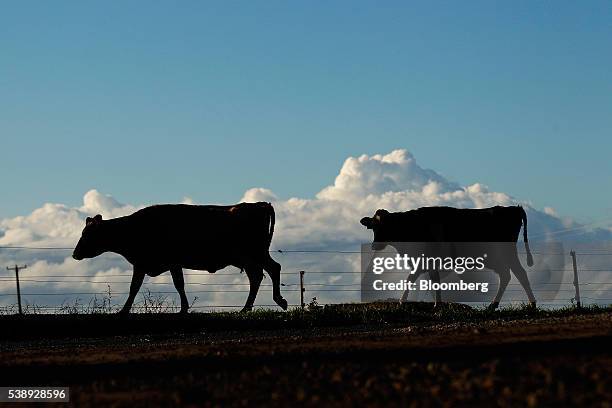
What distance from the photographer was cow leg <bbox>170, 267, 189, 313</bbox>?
27.1m

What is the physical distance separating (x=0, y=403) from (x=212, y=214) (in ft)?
60.7

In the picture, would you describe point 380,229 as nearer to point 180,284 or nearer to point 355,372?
point 180,284

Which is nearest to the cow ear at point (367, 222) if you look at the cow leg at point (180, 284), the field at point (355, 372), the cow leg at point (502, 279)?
the cow leg at point (502, 279)

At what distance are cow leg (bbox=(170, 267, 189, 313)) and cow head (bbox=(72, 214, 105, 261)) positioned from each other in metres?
1.91

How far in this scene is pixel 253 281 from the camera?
27969mm

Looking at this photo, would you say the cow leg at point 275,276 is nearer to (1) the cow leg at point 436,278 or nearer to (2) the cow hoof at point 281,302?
(2) the cow hoof at point 281,302

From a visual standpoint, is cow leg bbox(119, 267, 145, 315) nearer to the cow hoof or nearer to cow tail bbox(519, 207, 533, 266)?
the cow hoof

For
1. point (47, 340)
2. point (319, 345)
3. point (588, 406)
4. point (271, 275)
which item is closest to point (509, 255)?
→ point (271, 275)

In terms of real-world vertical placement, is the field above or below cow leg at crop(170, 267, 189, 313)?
below

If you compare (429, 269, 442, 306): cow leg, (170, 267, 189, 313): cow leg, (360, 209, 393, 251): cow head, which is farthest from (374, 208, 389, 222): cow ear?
(170, 267, 189, 313): cow leg

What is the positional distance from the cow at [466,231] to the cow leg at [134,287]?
259 inches

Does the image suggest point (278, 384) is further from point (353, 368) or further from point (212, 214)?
point (212, 214)

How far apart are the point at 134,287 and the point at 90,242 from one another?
1.93 meters

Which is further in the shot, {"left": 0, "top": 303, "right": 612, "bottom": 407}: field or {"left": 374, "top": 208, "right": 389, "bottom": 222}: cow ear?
Result: {"left": 374, "top": 208, "right": 389, "bottom": 222}: cow ear
